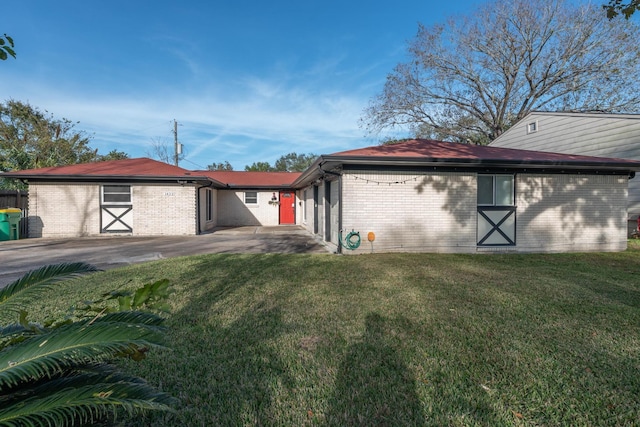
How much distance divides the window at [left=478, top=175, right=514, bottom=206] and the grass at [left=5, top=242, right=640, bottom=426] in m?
3.72

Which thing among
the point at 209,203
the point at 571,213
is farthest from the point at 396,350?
the point at 209,203

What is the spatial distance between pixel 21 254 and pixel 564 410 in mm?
12001

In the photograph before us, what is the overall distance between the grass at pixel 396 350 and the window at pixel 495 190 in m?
3.72

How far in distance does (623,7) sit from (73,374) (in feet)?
28.4

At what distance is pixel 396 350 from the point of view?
3.25m

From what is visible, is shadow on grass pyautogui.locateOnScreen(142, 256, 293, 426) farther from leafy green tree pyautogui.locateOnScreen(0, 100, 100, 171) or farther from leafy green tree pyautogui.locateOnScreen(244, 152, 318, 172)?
leafy green tree pyautogui.locateOnScreen(244, 152, 318, 172)

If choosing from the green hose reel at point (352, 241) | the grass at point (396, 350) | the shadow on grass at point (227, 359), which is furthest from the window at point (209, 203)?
the shadow on grass at point (227, 359)

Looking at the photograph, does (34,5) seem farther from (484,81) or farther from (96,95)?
(484,81)

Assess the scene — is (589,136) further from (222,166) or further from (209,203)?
(222,166)

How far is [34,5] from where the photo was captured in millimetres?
7859

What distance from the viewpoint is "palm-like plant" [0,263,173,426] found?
1.21 meters

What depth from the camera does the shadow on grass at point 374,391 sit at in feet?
7.46

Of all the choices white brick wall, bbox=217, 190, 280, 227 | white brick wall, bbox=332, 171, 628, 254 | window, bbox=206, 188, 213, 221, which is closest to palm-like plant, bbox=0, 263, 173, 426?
white brick wall, bbox=332, 171, 628, 254

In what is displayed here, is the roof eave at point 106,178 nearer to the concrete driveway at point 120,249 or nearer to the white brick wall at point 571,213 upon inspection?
the concrete driveway at point 120,249
